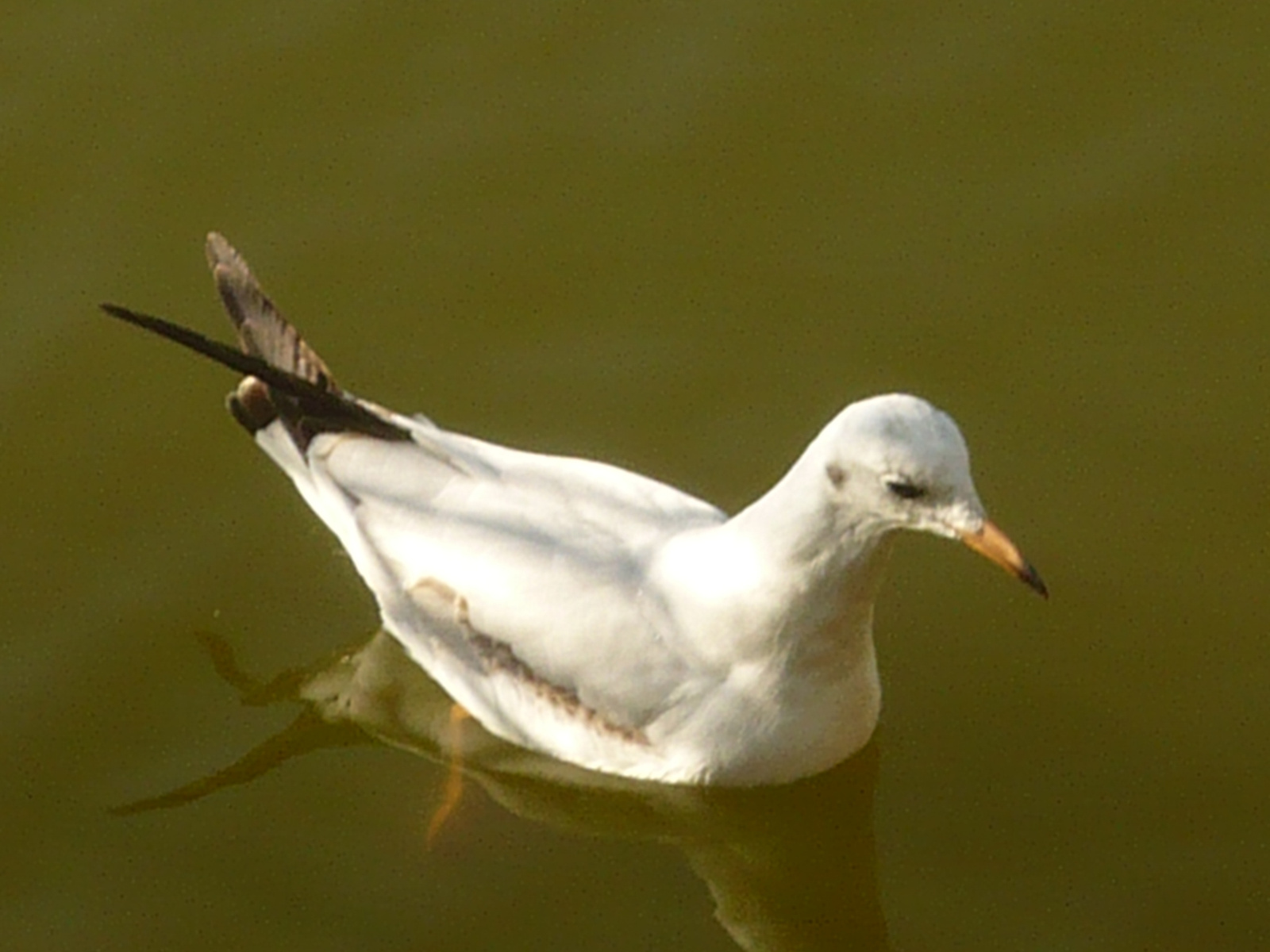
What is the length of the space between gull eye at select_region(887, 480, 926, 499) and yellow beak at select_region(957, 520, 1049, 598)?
13 centimetres

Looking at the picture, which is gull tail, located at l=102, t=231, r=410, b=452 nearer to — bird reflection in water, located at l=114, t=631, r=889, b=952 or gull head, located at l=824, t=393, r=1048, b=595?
bird reflection in water, located at l=114, t=631, r=889, b=952

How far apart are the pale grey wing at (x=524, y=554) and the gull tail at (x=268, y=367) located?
0.06 meters

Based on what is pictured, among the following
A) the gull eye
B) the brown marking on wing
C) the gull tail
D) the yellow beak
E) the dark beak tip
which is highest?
the gull tail

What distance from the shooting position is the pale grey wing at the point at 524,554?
194 inches

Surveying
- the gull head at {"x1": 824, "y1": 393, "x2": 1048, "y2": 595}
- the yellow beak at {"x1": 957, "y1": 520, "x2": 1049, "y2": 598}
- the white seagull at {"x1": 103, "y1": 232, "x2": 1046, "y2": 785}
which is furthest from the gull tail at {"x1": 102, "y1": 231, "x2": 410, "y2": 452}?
the yellow beak at {"x1": 957, "y1": 520, "x2": 1049, "y2": 598}

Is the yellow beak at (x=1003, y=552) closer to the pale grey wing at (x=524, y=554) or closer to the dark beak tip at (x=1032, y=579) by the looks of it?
the dark beak tip at (x=1032, y=579)

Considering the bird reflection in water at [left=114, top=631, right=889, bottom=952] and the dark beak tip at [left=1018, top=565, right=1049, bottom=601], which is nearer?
the dark beak tip at [left=1018, top=565, right=1049, bottom=601]

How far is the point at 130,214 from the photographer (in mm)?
6414

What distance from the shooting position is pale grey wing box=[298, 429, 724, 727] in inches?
194

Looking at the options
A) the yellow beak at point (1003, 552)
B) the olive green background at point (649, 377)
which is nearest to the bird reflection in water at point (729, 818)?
the olive green background at point (649, 377)

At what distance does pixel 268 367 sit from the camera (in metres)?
5.18

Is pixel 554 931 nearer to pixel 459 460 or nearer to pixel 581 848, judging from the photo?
pixel 581 848

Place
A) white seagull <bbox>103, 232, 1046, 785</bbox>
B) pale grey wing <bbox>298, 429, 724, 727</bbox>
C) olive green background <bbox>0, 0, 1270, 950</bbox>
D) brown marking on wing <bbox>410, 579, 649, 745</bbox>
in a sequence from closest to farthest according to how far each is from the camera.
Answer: white seagull <bbox>103, 232, 1046, 785</bbox>
pale grey wing <bbox>298, 429, 724, 727</bbox>
brown marking on wing <bbox>410, 579, 649, 745</bbox>
olive green background <bbox>0, 0, 1270, 950</bbox>

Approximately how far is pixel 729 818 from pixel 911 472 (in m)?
1.21
